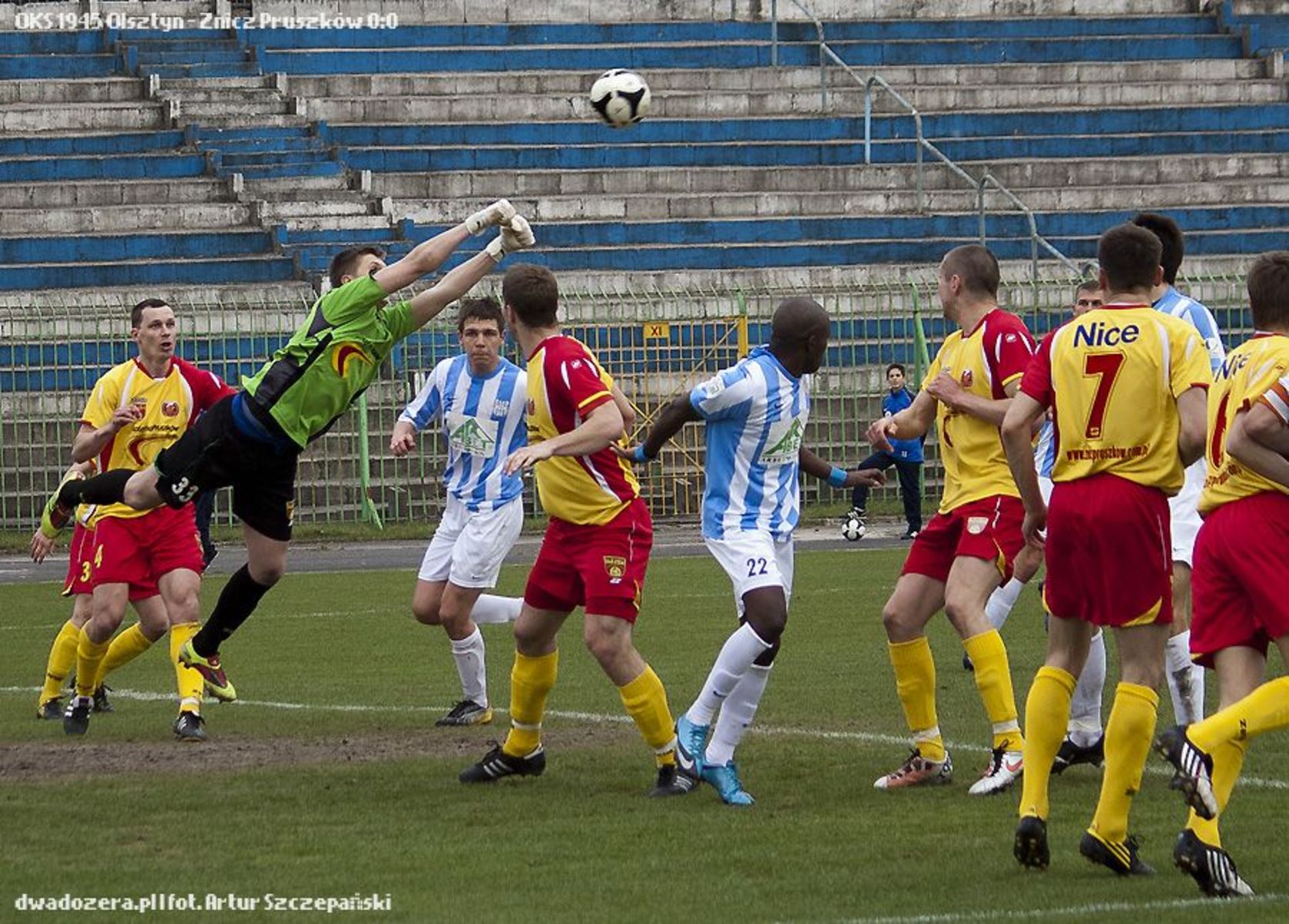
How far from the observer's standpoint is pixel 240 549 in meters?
25.0

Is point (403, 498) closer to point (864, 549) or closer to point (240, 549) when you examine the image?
point (240, 549)

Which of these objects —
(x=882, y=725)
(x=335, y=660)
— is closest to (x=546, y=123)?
(x=335, y=660)

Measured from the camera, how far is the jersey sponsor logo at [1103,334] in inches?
289

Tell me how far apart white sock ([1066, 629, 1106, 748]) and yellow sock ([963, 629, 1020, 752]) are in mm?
589

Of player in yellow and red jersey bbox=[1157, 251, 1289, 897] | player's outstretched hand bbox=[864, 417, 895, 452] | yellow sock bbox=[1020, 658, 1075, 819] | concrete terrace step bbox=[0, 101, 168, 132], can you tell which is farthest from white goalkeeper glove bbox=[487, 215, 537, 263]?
concrete terrace step bbox=[0, 101, 168, 132]

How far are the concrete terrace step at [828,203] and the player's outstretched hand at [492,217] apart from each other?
20054mm

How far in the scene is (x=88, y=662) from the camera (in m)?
11.7

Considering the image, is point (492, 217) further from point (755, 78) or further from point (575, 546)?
point (755, 78)

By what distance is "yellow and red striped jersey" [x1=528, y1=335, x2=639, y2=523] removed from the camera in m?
9.23

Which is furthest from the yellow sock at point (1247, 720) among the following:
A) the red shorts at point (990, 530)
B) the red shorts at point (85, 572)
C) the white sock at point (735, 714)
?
the red shorts at point (85, 572)

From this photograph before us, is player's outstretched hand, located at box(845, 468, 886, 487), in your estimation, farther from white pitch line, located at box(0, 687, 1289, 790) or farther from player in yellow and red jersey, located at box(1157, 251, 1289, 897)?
player in yellow and red jersey, located at box(1157, 251, 1289, 897)

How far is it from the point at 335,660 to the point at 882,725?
16.5 ft

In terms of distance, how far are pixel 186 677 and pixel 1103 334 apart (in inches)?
226

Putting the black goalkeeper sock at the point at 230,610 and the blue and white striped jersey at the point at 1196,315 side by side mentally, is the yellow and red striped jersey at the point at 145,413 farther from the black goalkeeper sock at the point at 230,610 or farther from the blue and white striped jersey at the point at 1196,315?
the blue and white striped jersey at the point at 1196,315
